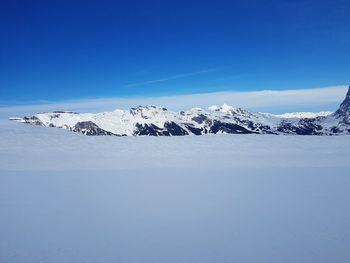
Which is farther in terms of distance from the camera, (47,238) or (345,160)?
(345,160)

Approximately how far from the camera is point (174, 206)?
9.17 metres

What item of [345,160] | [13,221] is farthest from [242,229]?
[345,160]

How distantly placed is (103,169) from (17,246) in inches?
321

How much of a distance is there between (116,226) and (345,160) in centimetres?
1176

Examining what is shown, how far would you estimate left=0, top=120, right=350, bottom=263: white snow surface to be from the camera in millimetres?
6500

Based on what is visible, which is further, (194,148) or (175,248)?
(194,148)

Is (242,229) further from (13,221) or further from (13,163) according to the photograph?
(13,163)

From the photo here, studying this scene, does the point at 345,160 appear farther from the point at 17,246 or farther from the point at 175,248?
the point at 17,246

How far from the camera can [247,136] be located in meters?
21.9

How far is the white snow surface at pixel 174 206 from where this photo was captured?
6.50 m

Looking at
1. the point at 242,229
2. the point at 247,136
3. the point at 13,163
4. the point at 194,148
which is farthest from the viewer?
the point at 247,136

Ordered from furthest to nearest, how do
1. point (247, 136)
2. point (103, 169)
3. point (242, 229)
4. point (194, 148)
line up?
point (247, 136), point (194, 148), point (103, 169), point (242, 229)

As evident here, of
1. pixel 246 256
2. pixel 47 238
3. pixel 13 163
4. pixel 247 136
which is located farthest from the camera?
pixel 247 136

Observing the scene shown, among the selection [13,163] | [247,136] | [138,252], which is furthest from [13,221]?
[247,136]
